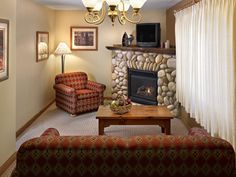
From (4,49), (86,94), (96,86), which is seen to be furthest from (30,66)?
(4,49)

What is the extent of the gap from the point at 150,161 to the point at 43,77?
5.17 metres

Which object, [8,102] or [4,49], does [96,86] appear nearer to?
[8,102]

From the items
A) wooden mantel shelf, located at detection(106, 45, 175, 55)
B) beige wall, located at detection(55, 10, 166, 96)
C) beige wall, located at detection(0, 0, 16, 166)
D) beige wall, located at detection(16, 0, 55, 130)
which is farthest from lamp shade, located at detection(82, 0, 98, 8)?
beige wall, located at detection(55, 10, 166, 96)

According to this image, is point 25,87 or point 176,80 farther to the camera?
point 176,80

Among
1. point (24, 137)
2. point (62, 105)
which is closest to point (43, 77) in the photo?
point (62, 105)

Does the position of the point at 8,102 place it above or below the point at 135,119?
above

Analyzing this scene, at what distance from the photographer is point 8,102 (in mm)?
3520

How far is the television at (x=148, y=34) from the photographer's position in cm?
676

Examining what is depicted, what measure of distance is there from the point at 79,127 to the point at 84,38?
3096mm

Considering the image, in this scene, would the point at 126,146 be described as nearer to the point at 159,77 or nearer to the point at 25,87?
the point at 25,87

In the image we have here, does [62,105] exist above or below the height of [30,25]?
below

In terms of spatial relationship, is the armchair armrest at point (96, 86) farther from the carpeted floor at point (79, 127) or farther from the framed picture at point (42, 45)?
the framed picture at point (42, 45)

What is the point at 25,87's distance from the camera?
5285 millimetres

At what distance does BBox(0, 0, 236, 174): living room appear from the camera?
3289 millimetres
